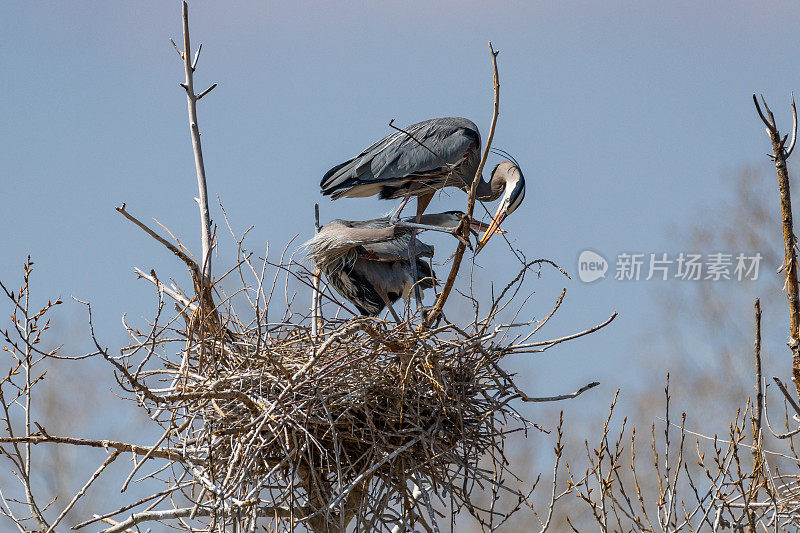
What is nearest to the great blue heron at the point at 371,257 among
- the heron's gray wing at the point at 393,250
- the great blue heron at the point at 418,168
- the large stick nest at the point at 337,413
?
the heron's gray wing at the point at 393,250

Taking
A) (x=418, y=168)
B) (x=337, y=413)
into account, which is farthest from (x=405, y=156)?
(x=337, y=413)

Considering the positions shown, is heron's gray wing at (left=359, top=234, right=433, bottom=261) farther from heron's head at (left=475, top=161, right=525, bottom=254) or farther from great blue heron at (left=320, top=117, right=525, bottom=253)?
heron's head at (left=475, top=161, right=525, bottom=254)

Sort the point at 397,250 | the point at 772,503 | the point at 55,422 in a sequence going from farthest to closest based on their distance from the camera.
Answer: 1. the point at 55,422
2. the point at 397,250
3. the point at 772,503

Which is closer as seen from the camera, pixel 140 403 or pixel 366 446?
pixel 140 403

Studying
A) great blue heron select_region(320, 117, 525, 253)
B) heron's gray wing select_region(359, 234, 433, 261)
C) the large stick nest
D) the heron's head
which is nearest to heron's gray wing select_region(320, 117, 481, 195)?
great blue heron select_region(320, 117, 525, 253)

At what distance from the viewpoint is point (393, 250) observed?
19.4 feet

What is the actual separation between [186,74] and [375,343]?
143cm

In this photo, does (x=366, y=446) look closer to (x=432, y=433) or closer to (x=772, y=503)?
(x=432, y=433)

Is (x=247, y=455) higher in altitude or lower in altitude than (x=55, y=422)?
lower

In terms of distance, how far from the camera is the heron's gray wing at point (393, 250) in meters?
5.83

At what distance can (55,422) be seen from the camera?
12.7m

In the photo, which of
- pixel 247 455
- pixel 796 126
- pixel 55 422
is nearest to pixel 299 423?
pixel 247 455

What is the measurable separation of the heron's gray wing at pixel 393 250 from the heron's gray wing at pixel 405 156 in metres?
0.40

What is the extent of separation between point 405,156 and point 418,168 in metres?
0.13
